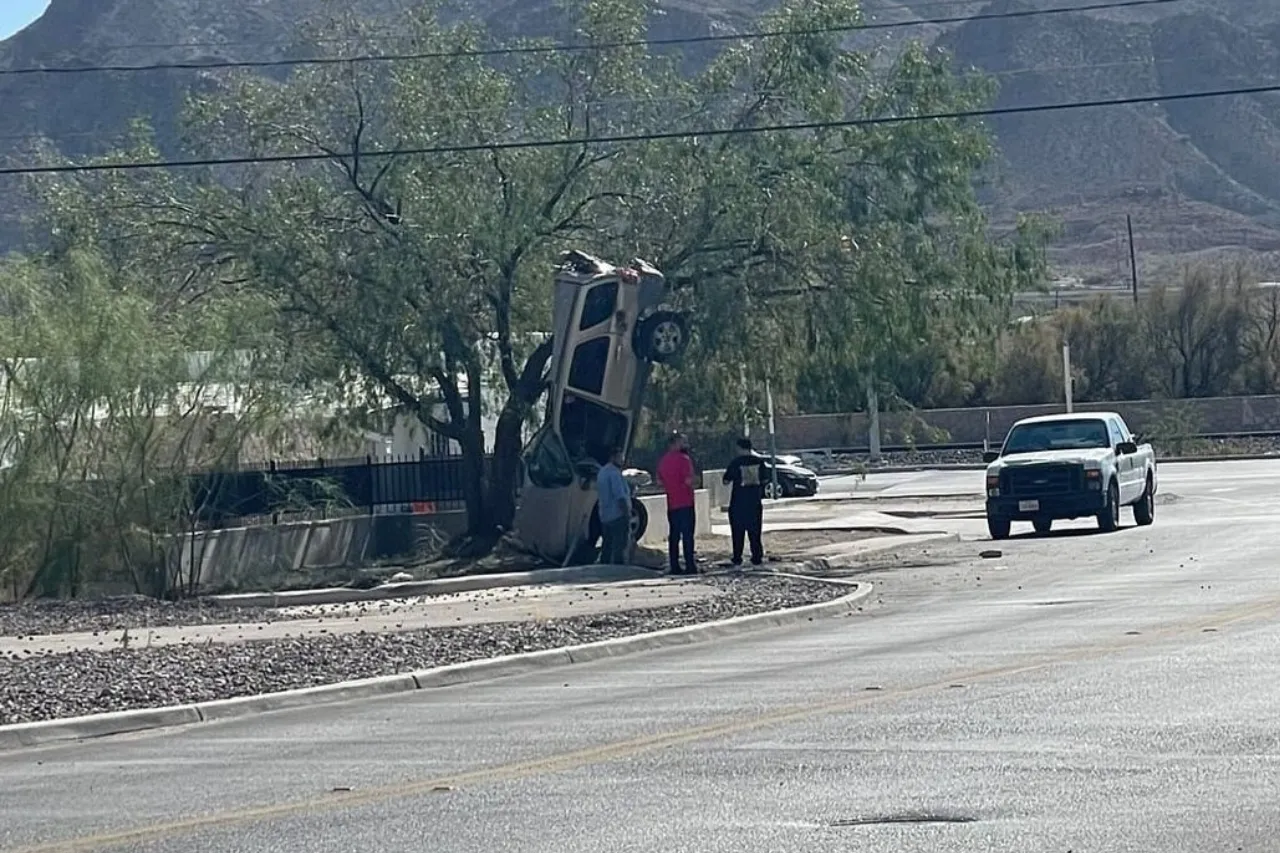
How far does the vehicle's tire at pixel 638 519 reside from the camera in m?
30.6

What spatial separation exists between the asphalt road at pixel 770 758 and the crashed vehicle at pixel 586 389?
10.0m

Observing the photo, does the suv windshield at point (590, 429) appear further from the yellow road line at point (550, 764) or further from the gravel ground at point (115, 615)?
the yellow road line at point (550, 764)

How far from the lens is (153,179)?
31859 mm

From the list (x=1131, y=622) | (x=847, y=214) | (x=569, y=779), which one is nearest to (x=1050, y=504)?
(x=847, y=214)

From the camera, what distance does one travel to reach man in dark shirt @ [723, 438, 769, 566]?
93.2 ft

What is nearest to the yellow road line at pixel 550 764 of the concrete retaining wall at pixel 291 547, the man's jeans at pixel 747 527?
the man's jeans at pixel 747 527

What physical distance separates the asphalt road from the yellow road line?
31mm

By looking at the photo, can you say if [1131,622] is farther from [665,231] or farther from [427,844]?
[665,231]

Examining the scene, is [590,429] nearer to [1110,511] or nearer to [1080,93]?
[1110,511]

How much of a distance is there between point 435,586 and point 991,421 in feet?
166

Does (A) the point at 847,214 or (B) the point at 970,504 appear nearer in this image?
(A) the point at 847,214

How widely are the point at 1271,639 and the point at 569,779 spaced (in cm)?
769

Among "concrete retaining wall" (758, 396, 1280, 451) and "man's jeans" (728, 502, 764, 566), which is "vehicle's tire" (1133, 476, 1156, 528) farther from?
"concrete retaining wall" (758, 396, 1280, 451)

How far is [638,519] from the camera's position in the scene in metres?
32.1
